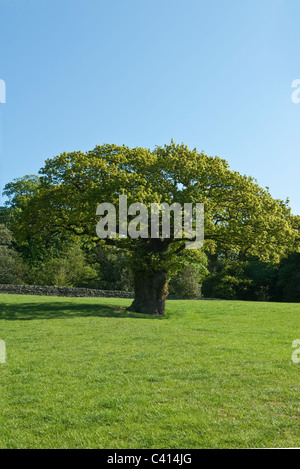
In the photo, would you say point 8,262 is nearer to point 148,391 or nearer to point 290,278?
point 290,278

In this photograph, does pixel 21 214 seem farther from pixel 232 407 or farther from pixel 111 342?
pixel 232 407

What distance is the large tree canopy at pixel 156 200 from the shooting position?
68.7ft

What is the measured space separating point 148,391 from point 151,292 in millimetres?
16266

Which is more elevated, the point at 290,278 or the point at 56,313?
the point at 290,278

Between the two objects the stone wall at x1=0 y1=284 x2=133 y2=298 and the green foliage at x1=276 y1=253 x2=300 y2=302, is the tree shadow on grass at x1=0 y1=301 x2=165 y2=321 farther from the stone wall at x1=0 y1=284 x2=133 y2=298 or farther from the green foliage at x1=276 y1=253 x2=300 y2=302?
the green foliage at x1=276 y1=253 x2=300 y2=302

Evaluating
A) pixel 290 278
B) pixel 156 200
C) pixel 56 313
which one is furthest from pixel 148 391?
pixel 290 278

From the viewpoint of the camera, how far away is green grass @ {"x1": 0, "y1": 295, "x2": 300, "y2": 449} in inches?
203

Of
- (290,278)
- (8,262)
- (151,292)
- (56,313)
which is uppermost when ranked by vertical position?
(8,262)

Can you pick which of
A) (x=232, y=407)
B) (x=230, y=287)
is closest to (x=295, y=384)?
(x=232, y=407)

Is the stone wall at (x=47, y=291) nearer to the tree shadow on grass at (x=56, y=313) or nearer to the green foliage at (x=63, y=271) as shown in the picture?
the green foliage at (x=63, y=271)

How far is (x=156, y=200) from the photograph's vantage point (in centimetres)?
1962

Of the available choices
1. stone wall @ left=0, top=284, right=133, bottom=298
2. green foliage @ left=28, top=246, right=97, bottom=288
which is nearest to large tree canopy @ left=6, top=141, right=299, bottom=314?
stone wall @ left=0, top=284, right=133, bottom=298

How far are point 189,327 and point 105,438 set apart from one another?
1215 cm

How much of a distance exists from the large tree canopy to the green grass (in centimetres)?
816
